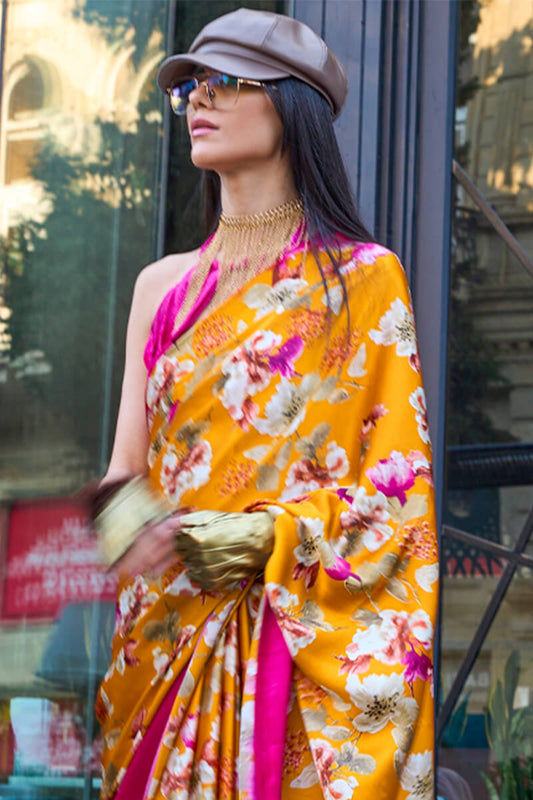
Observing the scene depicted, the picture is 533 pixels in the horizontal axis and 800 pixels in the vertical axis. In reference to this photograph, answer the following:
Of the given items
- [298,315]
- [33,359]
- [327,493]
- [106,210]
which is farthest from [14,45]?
[327,493]

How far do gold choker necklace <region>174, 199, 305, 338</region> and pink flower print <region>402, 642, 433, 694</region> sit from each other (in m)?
0.54

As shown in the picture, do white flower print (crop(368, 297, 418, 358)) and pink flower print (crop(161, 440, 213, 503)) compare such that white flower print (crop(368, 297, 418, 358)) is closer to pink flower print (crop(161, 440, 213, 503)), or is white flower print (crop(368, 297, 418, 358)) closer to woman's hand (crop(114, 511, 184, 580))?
pink flower print (crop(161, 440, 213, 503))

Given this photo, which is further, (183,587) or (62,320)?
(62,320)

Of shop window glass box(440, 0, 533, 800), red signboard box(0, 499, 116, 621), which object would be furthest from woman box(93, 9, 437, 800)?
shop window glass box(440, 0, 533, 800)

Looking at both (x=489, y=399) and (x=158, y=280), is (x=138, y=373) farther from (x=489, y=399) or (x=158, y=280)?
(x=489, y=399)

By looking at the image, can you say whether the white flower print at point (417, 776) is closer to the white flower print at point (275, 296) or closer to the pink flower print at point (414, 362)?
the pink flower print at point (414, 362)

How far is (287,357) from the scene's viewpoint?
5.25 feet

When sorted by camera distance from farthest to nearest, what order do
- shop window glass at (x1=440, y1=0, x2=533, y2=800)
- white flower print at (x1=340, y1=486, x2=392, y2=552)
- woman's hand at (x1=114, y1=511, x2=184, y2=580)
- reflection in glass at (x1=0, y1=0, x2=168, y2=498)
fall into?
shop window glass at (x1=440, y1=0, x2=533, y2=800), reflection in glass at (x1=0, y1=0, x2=168, y2=498), white flower print at (x1=340, y1=486, x2=392, y2=552), woman's hand at (x1=114, y1=511, x2=184, y2=580)

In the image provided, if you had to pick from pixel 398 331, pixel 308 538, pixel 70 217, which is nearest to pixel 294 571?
pixel 308 538

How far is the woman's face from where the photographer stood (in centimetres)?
167

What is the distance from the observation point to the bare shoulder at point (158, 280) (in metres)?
1.77

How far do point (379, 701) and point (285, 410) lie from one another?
386mm

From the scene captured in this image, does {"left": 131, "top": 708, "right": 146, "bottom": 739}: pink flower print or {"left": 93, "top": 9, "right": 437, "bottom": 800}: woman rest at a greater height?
{"left": 93, "top": 9, "right": 437, "bottom": 800}: woman

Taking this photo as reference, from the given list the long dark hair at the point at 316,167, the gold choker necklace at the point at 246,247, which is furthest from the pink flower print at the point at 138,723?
the long dark hair at the point at 316,167
